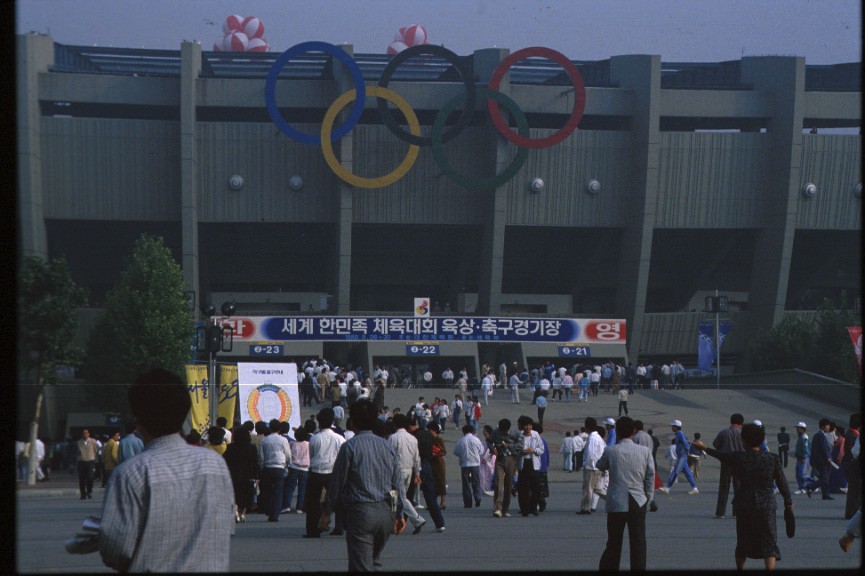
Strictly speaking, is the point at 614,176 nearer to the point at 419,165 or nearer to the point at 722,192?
Result: the point at 722,192

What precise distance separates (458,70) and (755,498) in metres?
45.4

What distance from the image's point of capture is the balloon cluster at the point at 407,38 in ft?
190

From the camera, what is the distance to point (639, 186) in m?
57.5

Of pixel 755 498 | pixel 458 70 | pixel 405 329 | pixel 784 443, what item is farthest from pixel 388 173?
pixel 755 498

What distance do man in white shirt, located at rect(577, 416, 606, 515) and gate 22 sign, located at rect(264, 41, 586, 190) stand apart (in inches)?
1405

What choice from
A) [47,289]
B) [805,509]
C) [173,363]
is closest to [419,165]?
[173,363]

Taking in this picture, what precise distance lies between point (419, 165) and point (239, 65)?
1002 centimetres

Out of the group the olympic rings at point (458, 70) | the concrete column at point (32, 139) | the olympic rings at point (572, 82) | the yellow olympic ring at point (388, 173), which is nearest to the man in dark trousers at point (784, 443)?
the olympic rings at point (572, 82)

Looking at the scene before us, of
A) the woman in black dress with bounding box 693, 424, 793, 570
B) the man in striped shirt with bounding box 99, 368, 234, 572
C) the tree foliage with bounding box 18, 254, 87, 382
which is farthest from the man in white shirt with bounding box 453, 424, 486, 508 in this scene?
the man in striped shirt with bounding box 99, 368, 234, 572

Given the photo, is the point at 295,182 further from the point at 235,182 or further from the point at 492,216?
the point at 492,216

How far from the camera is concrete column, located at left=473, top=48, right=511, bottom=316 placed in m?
55.0

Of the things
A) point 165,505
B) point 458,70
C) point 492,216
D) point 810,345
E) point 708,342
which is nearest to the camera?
point 165,505

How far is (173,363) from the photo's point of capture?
40.9 m

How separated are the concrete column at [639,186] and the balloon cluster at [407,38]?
9.37m
